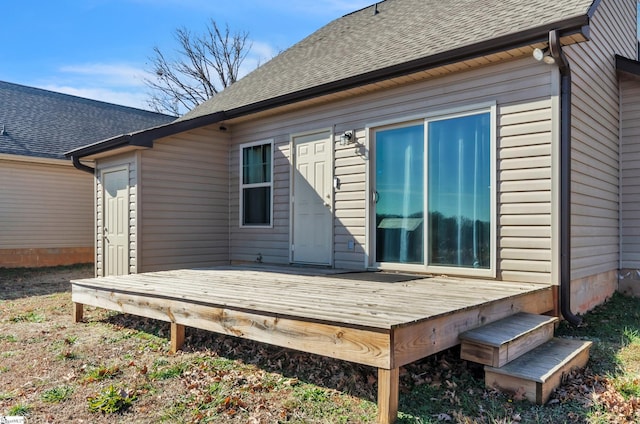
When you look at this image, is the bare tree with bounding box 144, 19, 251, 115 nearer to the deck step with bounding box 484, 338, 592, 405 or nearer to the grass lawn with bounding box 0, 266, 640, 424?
the grass lawn with bounding box 0, 266, 640, 424

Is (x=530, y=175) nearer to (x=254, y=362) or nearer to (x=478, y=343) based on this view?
(x=478, y=343)

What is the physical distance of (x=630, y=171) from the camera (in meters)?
5.94

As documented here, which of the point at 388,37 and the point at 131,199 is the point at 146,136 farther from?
the point at 388,37

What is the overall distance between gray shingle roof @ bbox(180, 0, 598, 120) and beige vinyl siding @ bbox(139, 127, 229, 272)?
0.89 metres

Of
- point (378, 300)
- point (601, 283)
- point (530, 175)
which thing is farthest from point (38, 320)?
point (601, 283)

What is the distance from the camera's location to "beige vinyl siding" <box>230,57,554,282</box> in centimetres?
433

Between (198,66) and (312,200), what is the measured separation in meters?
17.3

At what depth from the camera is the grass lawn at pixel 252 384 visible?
265cm

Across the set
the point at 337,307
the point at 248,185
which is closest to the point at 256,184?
the point at 248,185

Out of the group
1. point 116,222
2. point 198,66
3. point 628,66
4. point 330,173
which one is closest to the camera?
point 628,66

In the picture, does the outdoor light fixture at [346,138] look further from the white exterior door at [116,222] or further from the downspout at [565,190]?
the white exterior door at [116,222]

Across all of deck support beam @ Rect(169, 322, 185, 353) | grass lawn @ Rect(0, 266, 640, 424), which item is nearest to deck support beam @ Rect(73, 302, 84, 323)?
grass lawn @ Rect(0, 266, 640, 424)

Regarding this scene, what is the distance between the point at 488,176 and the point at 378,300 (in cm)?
211

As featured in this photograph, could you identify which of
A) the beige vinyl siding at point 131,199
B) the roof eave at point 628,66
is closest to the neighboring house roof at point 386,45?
the beige vinyl siding at point 131,199
